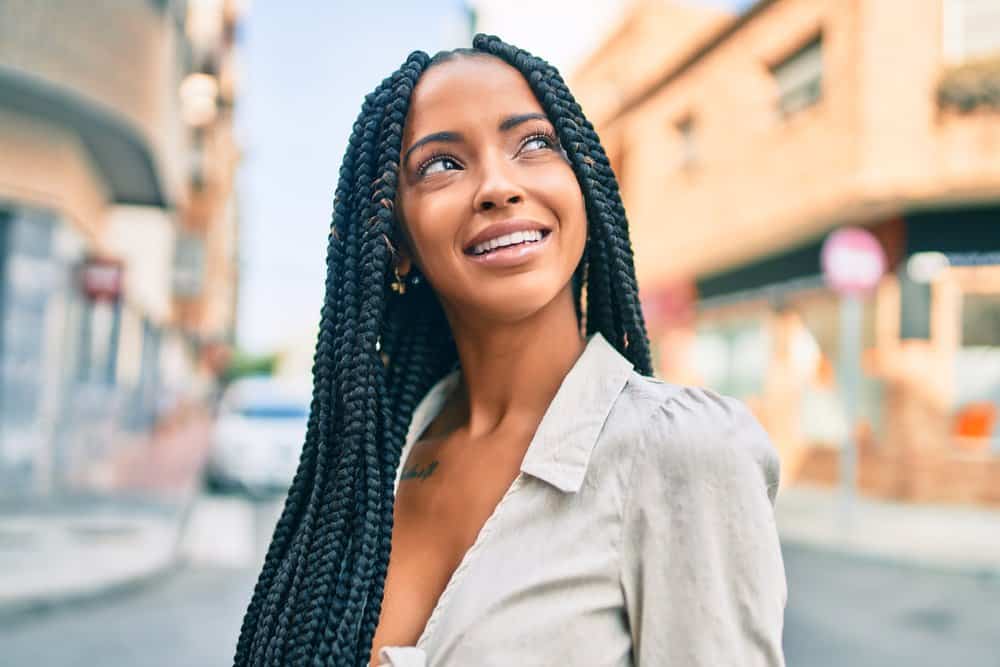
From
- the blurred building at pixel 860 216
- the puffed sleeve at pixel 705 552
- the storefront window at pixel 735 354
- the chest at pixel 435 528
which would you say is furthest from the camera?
the storefront window at pixel 735 354

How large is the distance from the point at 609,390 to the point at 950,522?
990 centimetres

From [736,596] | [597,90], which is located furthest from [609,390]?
[597,90]

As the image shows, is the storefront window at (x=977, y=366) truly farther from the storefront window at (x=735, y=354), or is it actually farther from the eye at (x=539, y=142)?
the eye at (x=539, y=142)

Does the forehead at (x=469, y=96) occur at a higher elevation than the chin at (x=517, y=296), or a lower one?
higher

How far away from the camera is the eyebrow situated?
1.32 m

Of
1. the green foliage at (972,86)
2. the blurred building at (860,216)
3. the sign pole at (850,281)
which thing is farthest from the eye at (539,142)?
the green foliage at (972,86)

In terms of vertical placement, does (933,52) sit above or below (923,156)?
above

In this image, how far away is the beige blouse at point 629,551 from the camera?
3.38 feet

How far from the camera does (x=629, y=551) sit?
1080 mm

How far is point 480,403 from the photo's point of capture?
149 centimetres

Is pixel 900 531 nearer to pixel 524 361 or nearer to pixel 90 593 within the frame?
pixel 90 593

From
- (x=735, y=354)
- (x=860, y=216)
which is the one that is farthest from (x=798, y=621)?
(x=735, y=354)

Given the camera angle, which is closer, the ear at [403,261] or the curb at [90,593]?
the ear at [403,261]

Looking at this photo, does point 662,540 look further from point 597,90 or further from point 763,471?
point 597,90
